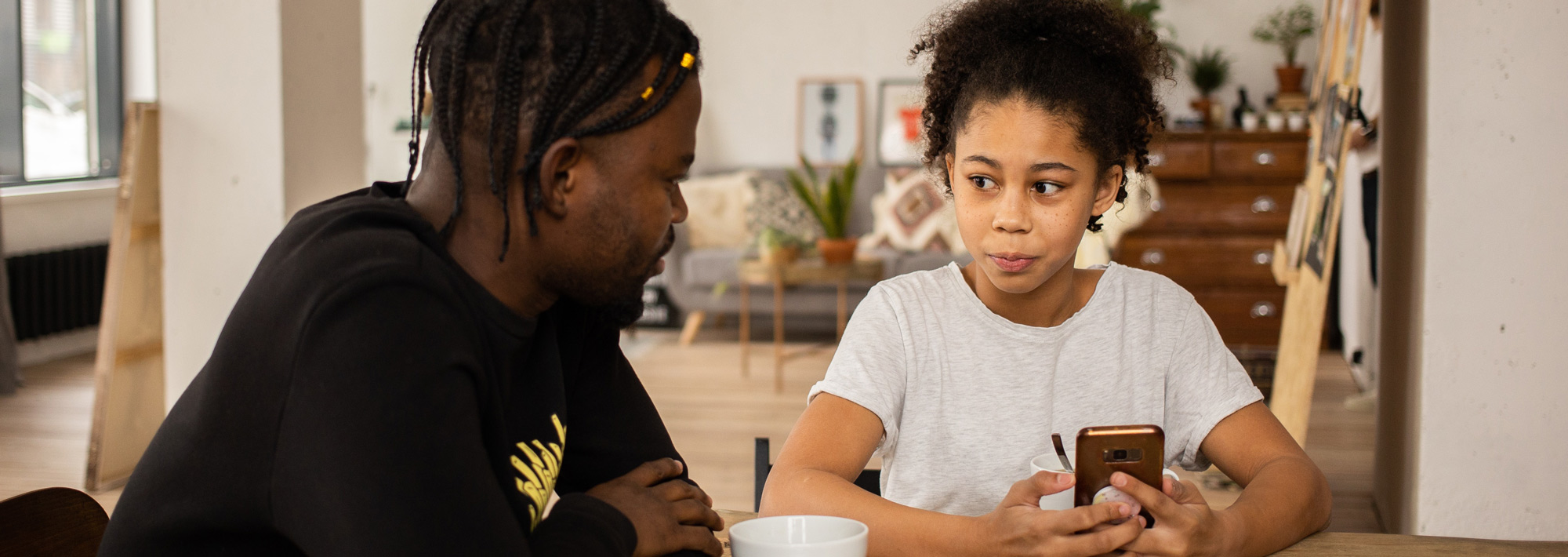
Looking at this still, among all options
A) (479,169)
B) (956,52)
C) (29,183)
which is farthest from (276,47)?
(29,183)

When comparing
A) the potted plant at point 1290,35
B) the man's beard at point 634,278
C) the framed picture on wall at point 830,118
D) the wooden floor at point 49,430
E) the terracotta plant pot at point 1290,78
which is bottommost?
the wooden floor at point 49,430

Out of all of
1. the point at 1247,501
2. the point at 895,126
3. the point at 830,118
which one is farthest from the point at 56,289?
the point at 1247,501

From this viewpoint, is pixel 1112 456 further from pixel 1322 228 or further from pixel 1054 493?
pixel 1322 228

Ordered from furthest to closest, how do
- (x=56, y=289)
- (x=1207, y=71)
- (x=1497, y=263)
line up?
(x=1207, y=71), (x=56, y=289), (x=1497, y=263)

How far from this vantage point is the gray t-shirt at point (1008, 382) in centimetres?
118

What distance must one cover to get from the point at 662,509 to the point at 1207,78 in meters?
5.53

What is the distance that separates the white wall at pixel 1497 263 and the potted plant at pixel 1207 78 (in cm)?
392

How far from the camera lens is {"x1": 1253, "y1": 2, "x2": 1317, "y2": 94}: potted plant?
5.64 meters

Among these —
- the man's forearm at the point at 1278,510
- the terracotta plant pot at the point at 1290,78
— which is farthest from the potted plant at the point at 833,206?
the man's forearm at the point at 1278,510

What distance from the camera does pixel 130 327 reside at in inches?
121

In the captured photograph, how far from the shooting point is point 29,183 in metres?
5.14

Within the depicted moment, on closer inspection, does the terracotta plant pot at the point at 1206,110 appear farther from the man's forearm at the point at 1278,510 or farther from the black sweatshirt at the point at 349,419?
the black sweatshirt at the point at 349,419

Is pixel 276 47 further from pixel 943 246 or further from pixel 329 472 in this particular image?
pixel 943 246

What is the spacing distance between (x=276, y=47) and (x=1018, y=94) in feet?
6.95
